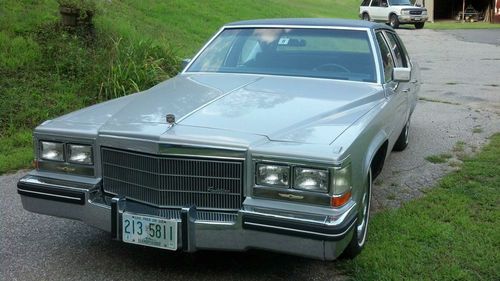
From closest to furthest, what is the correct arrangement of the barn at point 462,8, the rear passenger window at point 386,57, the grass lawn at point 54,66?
the rear passenger window at point 386,57
the grass lawn at point 54,66
the barn at point 462,8

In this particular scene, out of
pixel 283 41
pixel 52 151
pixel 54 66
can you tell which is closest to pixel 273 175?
pixel 52 151

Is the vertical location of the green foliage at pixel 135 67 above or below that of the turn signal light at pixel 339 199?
above

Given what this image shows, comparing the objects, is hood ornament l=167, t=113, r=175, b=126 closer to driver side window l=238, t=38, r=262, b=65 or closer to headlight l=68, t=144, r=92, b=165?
headlight l=68, t=144, r=92, b=165

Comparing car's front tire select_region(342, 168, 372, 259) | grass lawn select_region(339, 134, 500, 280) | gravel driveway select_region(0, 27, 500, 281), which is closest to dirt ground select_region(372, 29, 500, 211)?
gravel driveway select_region(0, 27, 500, 281)

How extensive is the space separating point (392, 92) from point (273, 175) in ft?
6.80

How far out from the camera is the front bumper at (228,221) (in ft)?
9.86

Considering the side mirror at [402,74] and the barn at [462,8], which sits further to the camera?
the barn at [462,8]

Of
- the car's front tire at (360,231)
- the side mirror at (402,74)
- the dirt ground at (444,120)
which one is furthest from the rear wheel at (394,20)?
the car's front tire at (360,231)

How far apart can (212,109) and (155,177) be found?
66 cm

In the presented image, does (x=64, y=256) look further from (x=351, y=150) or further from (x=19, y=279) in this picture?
(x=351, y=150)

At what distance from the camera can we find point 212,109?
3699 millimetres

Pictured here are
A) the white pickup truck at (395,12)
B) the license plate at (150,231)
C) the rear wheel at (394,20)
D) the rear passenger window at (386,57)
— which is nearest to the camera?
the license plate at (150,231)

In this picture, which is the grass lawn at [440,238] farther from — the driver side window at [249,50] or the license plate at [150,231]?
the driver side window at [249,50]

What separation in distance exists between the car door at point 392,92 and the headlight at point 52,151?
2.42 meters
